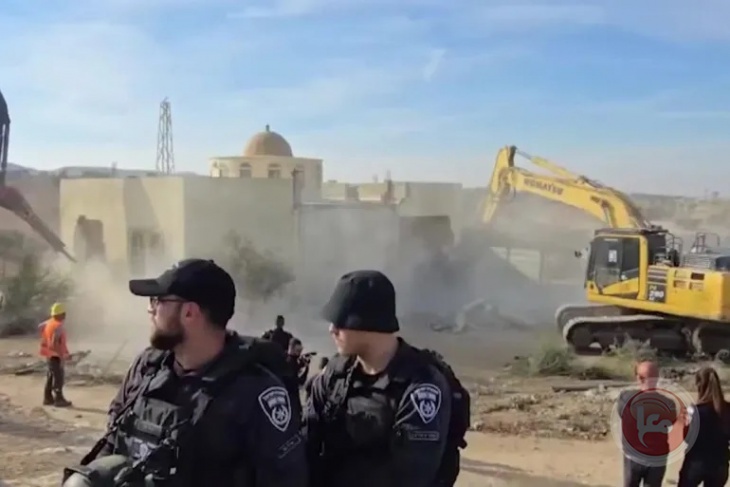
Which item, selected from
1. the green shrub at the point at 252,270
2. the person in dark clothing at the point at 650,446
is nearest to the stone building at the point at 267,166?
the green shrub at the point at 252,270

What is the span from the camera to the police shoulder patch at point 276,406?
2.41 m

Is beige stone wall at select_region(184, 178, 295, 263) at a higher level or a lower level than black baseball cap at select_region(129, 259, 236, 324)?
higher

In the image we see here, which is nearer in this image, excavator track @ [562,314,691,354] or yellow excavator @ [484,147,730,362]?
yellow excavator @ [484,147,730,362]

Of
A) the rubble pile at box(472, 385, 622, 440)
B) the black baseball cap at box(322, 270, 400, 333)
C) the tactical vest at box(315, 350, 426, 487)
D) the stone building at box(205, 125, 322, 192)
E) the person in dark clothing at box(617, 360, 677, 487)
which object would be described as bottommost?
the rubble pile at box(472, 385, 622, 440)

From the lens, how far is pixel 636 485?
18.5ft

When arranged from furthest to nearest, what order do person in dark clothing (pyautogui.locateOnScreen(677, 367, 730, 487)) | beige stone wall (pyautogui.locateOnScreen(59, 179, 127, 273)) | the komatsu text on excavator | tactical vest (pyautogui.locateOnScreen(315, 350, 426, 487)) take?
1. beige stone wall (pyautogui.locateOnScreen(59, 179, 127, 273))
2. the komatsu text on excavator
3. person in dark clothing (pyautogui.locateOnScreen(677, 367, 730, 487))
4. tactical vest (pyautogui.locateOnScreen(315, 350, 426, 487))

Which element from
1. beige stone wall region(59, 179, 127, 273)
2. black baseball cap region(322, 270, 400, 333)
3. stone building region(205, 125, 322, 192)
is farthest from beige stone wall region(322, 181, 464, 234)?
black baseball cap region(322, 270, 400, 333)

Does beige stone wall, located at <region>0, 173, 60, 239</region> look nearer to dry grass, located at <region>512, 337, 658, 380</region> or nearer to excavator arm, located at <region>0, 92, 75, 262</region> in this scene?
excavator arm, located at <region>0, 92, 75, 262</region>

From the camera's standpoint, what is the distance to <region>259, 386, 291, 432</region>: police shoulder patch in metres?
2.41

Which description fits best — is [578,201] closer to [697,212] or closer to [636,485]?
[636,485]

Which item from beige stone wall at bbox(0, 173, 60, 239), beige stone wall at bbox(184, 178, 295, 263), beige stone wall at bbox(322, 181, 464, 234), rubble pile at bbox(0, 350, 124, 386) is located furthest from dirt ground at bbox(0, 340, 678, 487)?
beige stone wall at bbox(0, 173, 60, 239)

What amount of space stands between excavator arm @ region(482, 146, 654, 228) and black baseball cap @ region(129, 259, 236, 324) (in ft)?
47.6

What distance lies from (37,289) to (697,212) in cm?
6540

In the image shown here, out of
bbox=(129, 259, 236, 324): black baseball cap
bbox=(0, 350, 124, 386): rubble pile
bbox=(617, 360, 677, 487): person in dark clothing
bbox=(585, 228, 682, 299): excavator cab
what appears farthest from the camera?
bbox=(585, 228, 682, 299): excavator cab
